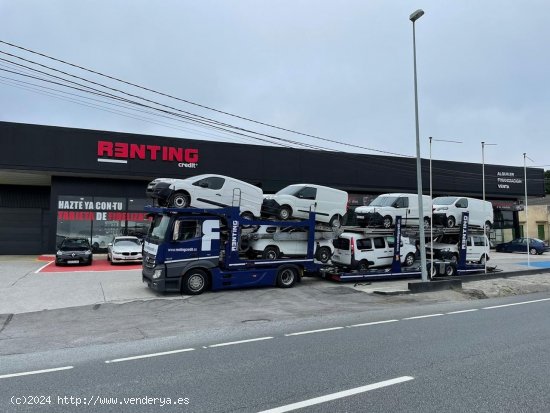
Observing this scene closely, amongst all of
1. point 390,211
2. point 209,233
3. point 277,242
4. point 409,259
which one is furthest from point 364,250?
point 209,233

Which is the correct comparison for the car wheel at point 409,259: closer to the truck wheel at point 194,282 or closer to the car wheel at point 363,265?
the car wheel at point 363,265

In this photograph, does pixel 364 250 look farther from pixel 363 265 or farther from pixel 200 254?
pixel 200 254

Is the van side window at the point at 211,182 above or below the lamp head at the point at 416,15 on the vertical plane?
below

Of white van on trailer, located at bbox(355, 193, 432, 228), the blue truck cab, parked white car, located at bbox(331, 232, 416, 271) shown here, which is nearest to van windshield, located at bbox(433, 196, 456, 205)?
white van on trailer, located at bbox(355, 193, 432, 228)

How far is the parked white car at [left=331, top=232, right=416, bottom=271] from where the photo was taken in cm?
1825

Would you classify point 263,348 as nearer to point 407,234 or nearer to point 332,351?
point 332,351

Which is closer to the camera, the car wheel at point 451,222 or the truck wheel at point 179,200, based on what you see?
the truck wheel at point 179,200

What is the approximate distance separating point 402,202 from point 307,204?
5.01m

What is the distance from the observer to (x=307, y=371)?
6.00 meters

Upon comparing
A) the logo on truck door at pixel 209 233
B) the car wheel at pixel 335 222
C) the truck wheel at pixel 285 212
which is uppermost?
the truck wheel at pixel 285 212

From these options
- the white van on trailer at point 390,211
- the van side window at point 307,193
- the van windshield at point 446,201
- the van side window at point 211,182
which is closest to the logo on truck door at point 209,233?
the van side window at point 211,182

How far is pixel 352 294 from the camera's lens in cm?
1550

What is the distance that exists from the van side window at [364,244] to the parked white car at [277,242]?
2.17 metres

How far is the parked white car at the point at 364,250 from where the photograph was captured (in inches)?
719
